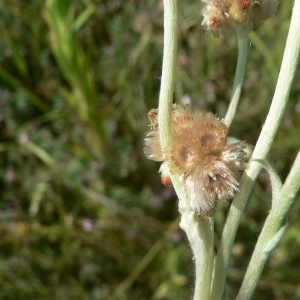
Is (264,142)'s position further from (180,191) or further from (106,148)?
(106,148)

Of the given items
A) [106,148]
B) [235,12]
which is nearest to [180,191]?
[235,12]

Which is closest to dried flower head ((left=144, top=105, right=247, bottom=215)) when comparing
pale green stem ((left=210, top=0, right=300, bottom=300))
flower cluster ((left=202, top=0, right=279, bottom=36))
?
pale green stem ((left=210, top=0, right=300, bottom=300))

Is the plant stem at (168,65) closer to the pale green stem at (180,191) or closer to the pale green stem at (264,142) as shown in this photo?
the pale green stem at (180,191)

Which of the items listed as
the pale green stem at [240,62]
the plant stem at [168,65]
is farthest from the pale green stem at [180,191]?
the pale green stem at [240,62]

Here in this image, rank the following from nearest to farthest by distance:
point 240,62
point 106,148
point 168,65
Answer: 1. point 168,65
2. point 240,62
3. point 106,148

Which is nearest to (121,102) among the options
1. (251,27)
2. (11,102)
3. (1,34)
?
(11,102)

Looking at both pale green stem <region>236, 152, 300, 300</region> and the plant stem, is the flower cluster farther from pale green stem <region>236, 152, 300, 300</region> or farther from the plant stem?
pale green stem <region>236, 152, 300, 300</region>
